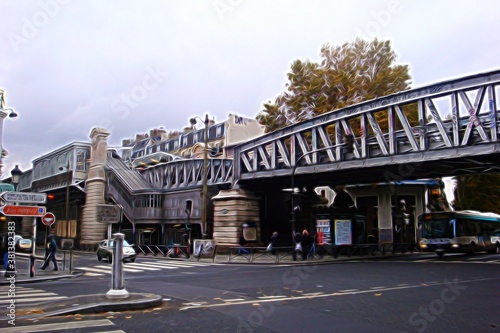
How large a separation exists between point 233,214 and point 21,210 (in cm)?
1862

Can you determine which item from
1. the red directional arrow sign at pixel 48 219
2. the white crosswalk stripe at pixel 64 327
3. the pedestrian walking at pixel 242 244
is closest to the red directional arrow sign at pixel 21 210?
the red directional arrow sign at pixel 48 219

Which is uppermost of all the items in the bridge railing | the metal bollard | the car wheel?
the bridge railing

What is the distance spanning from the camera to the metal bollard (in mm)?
10406

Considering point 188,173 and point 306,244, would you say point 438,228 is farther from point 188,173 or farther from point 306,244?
point 188,173

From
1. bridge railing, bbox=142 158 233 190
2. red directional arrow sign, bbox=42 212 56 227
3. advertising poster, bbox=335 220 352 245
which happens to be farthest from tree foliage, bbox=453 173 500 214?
red directional arrow sign, bbox=42 212 56 227

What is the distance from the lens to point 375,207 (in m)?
43.3

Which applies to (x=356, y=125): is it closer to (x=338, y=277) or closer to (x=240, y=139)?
(x=338, y=277)

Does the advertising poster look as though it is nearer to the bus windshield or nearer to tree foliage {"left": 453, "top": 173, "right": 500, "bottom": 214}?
the bus windshield

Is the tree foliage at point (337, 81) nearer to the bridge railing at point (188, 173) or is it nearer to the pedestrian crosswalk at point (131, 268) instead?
the bridge railing at point (188, 173)

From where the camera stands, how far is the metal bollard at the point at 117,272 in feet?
34.1

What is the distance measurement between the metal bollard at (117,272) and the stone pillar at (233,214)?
22853 millimetres

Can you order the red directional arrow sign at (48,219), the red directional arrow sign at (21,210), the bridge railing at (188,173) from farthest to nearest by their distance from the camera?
1. the bridge railing at (188,173)
2. the red directional arrow sign at (48,219)
3. the red directional arrow sign at (21,210)

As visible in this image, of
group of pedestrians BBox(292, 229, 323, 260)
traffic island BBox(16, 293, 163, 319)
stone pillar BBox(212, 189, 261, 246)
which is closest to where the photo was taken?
traffic island BBox(16, 293, 163, 319)

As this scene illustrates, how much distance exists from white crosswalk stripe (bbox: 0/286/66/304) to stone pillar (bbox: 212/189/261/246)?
67.8 feet
